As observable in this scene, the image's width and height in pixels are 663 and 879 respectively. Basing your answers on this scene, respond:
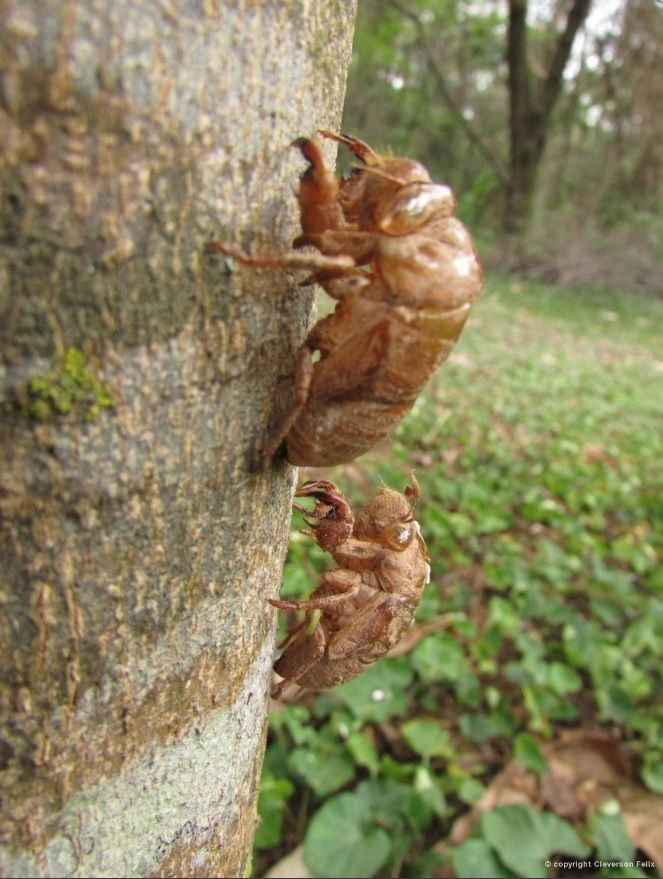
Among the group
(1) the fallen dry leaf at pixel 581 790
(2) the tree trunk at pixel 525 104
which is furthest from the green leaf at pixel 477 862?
(2) the tree trunk at pixel 525 104

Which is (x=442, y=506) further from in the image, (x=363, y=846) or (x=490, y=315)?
(x=490, y=315)

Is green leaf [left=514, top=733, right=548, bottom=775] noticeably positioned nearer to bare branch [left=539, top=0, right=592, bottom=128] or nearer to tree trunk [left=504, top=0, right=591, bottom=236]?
tree trunk [left=504, top=0, right=591, bottom=236]

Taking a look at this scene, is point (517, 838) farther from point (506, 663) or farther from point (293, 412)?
point (293, 412)

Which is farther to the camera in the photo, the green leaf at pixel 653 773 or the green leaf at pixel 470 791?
the green leaf at pixel 653 773

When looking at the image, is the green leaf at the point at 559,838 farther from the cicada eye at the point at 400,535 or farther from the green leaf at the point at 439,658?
the cicada eye at the point at 400,535

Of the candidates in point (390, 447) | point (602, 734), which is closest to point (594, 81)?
point (390, 447)

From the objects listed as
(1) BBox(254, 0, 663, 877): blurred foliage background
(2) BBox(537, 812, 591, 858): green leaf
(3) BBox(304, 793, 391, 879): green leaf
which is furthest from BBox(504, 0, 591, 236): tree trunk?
(3) BBox(304, 793, 391, 879): green leaf

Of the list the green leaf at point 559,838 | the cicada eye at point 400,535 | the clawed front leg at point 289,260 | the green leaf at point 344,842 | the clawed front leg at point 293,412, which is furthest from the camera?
the green leaf at point 559,838
